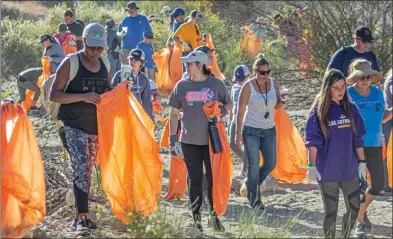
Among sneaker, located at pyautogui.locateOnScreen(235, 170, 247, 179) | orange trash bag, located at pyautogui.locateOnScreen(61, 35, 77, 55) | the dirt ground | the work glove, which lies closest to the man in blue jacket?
orange trash bag, located at pyautogui.locateOnScreen(61, 35, 77, 55)

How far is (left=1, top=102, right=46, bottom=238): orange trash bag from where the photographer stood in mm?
6664

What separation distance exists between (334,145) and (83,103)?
201 centimetres

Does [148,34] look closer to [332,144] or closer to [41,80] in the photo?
[41,80]

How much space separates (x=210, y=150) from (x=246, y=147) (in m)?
1.11

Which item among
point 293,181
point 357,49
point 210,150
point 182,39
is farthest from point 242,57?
point 210,150

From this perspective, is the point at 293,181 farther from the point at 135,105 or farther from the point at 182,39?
the point at 182,39

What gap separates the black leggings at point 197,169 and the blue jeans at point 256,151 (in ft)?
3.33

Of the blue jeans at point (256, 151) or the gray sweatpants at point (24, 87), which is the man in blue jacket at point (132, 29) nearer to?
the gray sweatpants at point (24, 87)

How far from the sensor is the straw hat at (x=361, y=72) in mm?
8109

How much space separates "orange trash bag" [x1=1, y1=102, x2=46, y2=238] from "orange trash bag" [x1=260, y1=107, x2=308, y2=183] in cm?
421

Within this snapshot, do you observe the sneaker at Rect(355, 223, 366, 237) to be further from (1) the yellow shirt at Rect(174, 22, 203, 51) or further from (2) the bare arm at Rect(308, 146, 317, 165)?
(1) the yellow shirt at Rect(174, 22, 203, 51)

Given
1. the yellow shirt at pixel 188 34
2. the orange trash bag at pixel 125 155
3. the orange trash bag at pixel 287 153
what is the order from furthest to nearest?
1. the yellow shirt at pixel 188 34
2. the orange trash bag at pixel 287 153
3. the orange trash bag at pixel 125 155

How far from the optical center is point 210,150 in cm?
805

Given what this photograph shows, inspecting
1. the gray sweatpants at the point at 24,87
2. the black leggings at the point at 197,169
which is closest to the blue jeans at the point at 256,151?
the black leggings at the point at 197,169
